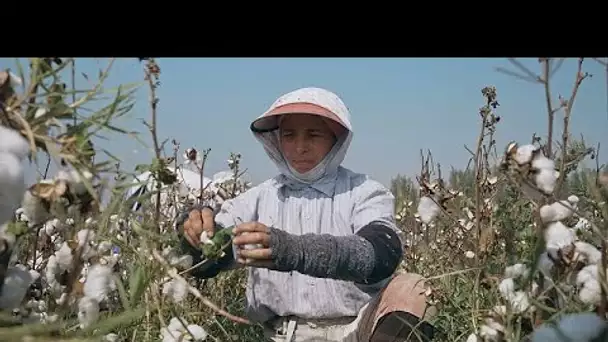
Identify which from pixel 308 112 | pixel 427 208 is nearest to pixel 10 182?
pixel 427 208

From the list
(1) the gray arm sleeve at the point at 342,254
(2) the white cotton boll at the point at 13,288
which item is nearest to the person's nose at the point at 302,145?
(1) the gray arm sleeve at the point at 342,254

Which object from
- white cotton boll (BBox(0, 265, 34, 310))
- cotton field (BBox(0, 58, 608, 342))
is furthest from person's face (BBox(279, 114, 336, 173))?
white cotton boll (BBox(0, 265, 34, 310))

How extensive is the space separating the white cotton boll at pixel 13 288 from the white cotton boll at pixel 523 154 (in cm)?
39

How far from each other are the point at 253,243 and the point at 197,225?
3.1 inches

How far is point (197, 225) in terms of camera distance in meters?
0.97

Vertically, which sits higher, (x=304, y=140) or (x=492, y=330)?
(x=304, y=140)

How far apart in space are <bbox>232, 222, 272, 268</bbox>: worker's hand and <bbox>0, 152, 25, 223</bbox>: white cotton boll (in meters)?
0.40

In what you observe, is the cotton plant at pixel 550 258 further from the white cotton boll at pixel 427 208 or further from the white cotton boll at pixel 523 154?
the white cotton boll at pixel 427 208

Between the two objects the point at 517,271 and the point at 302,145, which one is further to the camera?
the point at 302,145

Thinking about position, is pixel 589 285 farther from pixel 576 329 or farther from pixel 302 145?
pixel 302 145

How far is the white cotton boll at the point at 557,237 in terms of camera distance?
26.0 inches
